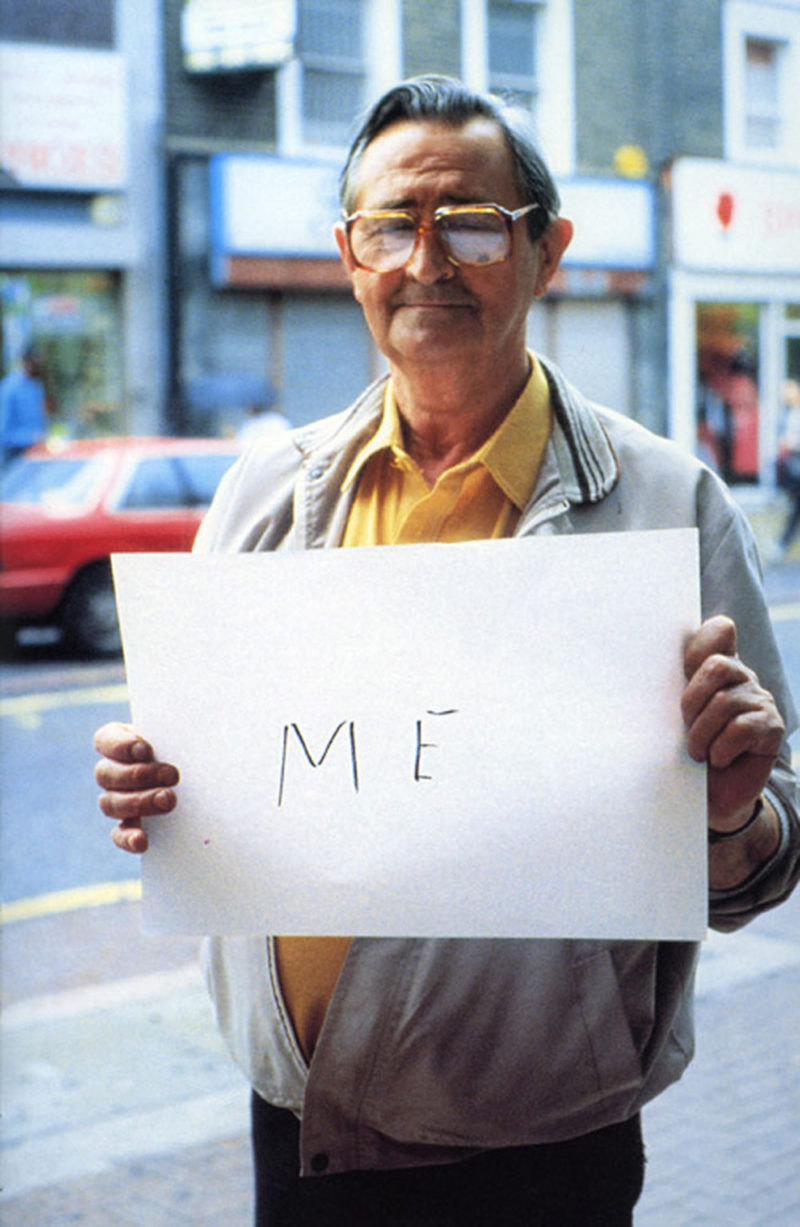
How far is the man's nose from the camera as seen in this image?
1592mm

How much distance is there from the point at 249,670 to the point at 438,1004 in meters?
0.39

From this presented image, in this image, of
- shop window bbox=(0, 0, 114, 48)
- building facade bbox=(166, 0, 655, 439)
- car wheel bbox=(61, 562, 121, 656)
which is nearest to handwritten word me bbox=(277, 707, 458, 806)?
building facade bbox=(166, 0, 655, 439)

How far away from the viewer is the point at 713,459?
585cm

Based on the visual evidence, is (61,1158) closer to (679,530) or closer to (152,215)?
(679,530)

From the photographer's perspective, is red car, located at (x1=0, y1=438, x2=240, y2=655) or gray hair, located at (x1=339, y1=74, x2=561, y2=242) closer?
gray hair, located at (x1=339, y1=74, x2=561, y2=242)

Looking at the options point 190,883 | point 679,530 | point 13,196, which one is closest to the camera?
point 679,530

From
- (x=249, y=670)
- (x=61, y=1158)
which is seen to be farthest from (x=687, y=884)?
(x=61, y=1158)

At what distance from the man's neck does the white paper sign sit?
0.23 metres

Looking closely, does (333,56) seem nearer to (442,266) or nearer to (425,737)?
(442,266)

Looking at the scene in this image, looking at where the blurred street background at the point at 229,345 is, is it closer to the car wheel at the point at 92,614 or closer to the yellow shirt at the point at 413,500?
the car wheel at the point at 92,614

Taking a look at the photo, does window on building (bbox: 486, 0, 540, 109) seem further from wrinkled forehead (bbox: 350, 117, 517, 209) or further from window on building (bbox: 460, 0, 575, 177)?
wrinkled forehead (bbox: 350, 117, 517, 209)

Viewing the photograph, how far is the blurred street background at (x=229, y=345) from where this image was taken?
3521 millimetres

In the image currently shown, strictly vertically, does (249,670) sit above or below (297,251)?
below

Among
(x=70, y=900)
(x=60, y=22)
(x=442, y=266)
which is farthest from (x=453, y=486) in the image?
(x=60, y=22)
